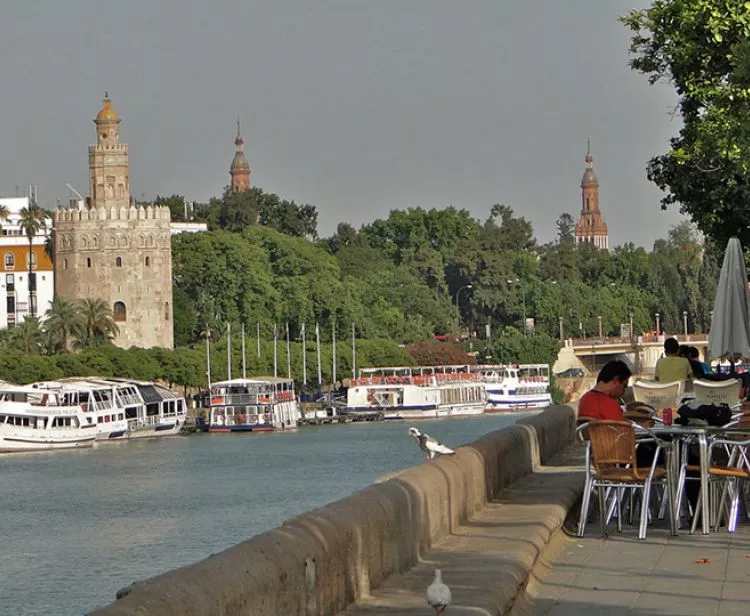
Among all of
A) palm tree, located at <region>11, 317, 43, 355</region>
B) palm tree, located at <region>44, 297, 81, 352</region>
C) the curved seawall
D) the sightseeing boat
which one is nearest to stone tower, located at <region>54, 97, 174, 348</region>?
palm tree, located at <region>44, 297, 81, 352</region>

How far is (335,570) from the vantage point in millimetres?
8328

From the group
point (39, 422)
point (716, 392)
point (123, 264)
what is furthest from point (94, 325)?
point (716, 392)

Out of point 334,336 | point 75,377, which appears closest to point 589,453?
point 75,377

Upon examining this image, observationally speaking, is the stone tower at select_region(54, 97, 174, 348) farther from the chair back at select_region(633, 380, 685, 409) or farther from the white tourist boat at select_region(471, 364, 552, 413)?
the chair back at select_region(633, 380, 685, 409)

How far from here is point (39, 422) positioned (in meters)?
81.6

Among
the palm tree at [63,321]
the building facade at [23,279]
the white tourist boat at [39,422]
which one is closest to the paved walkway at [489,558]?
the white tourist boat at [39,422]

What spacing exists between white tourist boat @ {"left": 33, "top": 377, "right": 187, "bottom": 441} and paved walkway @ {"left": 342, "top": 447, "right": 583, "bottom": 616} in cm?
7159

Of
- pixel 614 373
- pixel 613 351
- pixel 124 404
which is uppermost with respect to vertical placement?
pixel 613 351

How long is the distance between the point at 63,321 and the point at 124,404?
16619mm

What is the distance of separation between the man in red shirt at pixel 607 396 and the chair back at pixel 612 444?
0.14m

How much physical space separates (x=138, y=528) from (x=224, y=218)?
102382 mm

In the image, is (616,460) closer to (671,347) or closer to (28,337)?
(671,347)

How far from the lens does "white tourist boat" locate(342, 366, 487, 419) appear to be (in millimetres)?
102688

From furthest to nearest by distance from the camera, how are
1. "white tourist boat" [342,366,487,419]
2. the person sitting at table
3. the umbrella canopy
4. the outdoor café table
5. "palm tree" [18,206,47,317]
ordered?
"palm tree" [18,206,47,317]
"white tourist boat" [342,366,487,419]
the umbrella canopy
the person sitting at table
the outdoor café table
